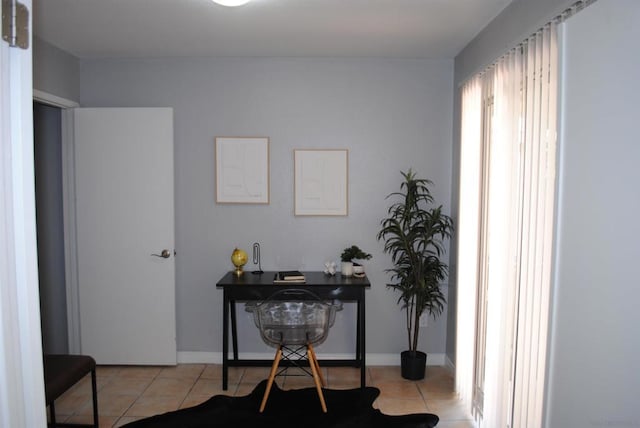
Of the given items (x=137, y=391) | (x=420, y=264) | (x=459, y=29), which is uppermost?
(x=459, y=29)

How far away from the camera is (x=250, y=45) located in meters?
3.51

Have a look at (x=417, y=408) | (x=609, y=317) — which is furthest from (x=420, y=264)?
(x=609, y=317)

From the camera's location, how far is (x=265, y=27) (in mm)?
3104

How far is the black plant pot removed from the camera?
361 cm

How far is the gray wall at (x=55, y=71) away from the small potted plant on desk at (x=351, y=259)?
278 centimetres

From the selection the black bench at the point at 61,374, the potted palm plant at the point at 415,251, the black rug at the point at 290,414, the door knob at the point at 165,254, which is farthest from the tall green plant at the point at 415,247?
the black bench at the point at 61,374

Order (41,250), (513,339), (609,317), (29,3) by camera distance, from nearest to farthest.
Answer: (29,3) → (609,317) → (513,339) → (41,250)

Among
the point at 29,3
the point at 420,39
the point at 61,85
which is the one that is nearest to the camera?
the point at 29,3

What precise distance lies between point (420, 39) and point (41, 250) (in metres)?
3.79

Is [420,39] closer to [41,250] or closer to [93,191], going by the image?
[93,191]

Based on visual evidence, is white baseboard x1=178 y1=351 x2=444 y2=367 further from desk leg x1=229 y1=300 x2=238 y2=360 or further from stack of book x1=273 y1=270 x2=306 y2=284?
stack of book x1=273 y1=270 x2=306 y2=284

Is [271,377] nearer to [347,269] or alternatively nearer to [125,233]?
[347,269]

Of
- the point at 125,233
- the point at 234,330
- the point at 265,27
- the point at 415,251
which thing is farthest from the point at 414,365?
the point at 265,27

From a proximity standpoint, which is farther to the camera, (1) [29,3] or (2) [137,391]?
(2) [137,391]
